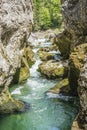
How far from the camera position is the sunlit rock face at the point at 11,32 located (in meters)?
20.4

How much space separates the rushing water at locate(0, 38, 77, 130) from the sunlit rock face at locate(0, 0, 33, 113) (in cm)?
193

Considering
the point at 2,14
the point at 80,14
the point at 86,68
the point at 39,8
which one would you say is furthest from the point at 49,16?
the point at 86,68

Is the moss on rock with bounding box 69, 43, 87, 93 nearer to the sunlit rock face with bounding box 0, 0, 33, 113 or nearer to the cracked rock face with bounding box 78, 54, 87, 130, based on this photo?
the sunlit rock face with bounding box 0, 0, 33, 113

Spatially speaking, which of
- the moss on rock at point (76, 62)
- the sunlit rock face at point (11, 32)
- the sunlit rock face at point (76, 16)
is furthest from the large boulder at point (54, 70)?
the moss on rock at point (76, 62)

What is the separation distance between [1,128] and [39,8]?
219 feet

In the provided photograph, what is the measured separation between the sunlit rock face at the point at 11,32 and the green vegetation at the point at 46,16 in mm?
57447

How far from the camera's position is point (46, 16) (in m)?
82.8

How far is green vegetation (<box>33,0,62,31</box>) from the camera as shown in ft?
273

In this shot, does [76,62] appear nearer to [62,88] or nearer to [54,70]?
[62,88]

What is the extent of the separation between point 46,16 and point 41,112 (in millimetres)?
63050

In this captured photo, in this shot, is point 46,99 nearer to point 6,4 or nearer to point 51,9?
point 6,4

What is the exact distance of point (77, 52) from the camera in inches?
893

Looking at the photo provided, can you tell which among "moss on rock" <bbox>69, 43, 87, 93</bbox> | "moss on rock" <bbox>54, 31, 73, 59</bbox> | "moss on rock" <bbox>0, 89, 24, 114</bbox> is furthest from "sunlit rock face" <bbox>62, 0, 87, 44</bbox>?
"moss on rock" <bbox>0, 89, 24, 114</bbox>

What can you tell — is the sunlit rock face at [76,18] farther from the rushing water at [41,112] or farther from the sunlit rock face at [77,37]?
the rushing water at [41,112]
